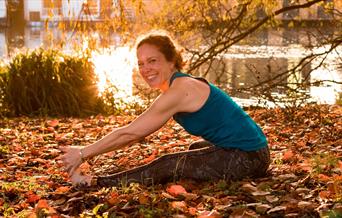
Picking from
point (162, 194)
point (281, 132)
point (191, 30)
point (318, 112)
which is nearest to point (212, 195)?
point (162, 194)

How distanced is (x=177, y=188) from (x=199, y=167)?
366 mm

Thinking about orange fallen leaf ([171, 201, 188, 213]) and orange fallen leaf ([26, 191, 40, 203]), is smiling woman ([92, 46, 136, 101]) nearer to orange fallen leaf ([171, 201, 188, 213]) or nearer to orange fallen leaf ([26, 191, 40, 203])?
orange fallen leaf ([26, 191, 40, 203])

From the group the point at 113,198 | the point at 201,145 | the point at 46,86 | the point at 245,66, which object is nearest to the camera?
the point at 113,198

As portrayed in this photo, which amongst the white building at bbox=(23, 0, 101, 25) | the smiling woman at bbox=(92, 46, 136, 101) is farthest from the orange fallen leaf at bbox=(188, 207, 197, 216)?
the smiling woman at bbox=(92, 46, 136, 101)

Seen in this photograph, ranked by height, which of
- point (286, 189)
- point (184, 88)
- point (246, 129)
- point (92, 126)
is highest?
point (184, 88)

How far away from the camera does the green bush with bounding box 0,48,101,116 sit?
9.16 meters

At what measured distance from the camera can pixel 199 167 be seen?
3814 mm

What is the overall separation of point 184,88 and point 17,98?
605 centimetres

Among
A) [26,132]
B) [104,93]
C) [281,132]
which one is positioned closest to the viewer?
[281,132]

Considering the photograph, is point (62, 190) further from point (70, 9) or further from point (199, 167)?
A: point (70, 9)

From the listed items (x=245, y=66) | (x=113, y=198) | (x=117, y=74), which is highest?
(x=113, y=198)

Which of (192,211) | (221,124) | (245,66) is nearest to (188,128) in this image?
(221,124)

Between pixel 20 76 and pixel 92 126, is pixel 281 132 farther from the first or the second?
pixel 20 76

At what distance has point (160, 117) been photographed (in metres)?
3.73
